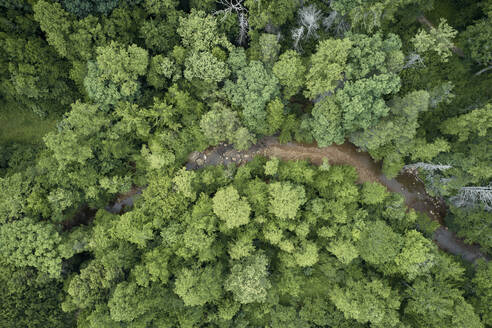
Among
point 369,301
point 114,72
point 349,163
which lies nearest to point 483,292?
point 369,301

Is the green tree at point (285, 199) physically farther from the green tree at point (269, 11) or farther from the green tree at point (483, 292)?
the green tree at point (483, 292)

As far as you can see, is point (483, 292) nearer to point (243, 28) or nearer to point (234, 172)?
point (234, 172)

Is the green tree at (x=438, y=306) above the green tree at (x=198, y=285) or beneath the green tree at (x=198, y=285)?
beneath

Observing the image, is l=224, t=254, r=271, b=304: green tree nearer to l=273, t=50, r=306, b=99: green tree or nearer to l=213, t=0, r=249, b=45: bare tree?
l=273, t=50, r=306, b=99: green tree

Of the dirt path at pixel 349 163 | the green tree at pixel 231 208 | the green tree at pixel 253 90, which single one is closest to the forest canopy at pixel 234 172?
the green tree at pixel 231 208

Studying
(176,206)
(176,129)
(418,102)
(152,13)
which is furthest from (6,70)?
(418,102)

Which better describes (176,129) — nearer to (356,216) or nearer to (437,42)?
(356,216)

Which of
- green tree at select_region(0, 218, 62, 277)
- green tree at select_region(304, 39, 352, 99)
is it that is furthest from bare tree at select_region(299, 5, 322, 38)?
green tree at select_region(0, 218, 62, 277)
